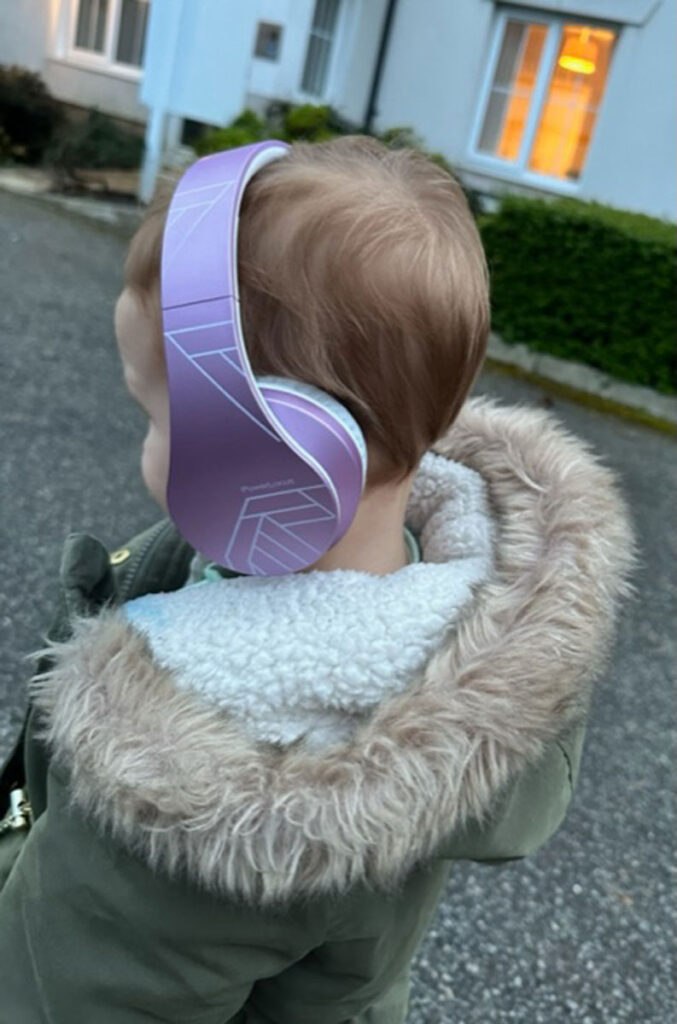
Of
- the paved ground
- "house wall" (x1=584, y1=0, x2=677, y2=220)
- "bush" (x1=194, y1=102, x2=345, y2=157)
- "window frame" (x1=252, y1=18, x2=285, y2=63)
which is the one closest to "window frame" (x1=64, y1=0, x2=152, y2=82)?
"window frame" (x1=252, y1=18, x2=285, y2=63)

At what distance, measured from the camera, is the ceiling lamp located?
9375 millimetres

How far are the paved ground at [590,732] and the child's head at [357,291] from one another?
68.0 inches

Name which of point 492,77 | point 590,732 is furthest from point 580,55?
point 590,732

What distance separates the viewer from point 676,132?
28.8 feet

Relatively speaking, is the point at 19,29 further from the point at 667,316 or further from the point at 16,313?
the point at 667,316

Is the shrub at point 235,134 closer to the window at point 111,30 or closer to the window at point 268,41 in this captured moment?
the window at point 268,41

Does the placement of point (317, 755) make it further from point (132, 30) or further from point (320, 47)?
point (132, 30)

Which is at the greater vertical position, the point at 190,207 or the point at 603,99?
the point at 603,99

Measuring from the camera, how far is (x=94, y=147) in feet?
33.0

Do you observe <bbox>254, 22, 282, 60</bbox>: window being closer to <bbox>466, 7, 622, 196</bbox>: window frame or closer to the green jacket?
<bbox>466, 7, 622, 196</bbox>: window frame

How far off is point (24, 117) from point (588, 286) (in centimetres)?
696

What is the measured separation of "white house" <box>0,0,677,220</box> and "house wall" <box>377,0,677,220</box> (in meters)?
0.01

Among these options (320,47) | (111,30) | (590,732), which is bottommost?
(590,732)

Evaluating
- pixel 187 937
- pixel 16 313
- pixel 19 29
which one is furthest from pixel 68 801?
pixel 19 29
